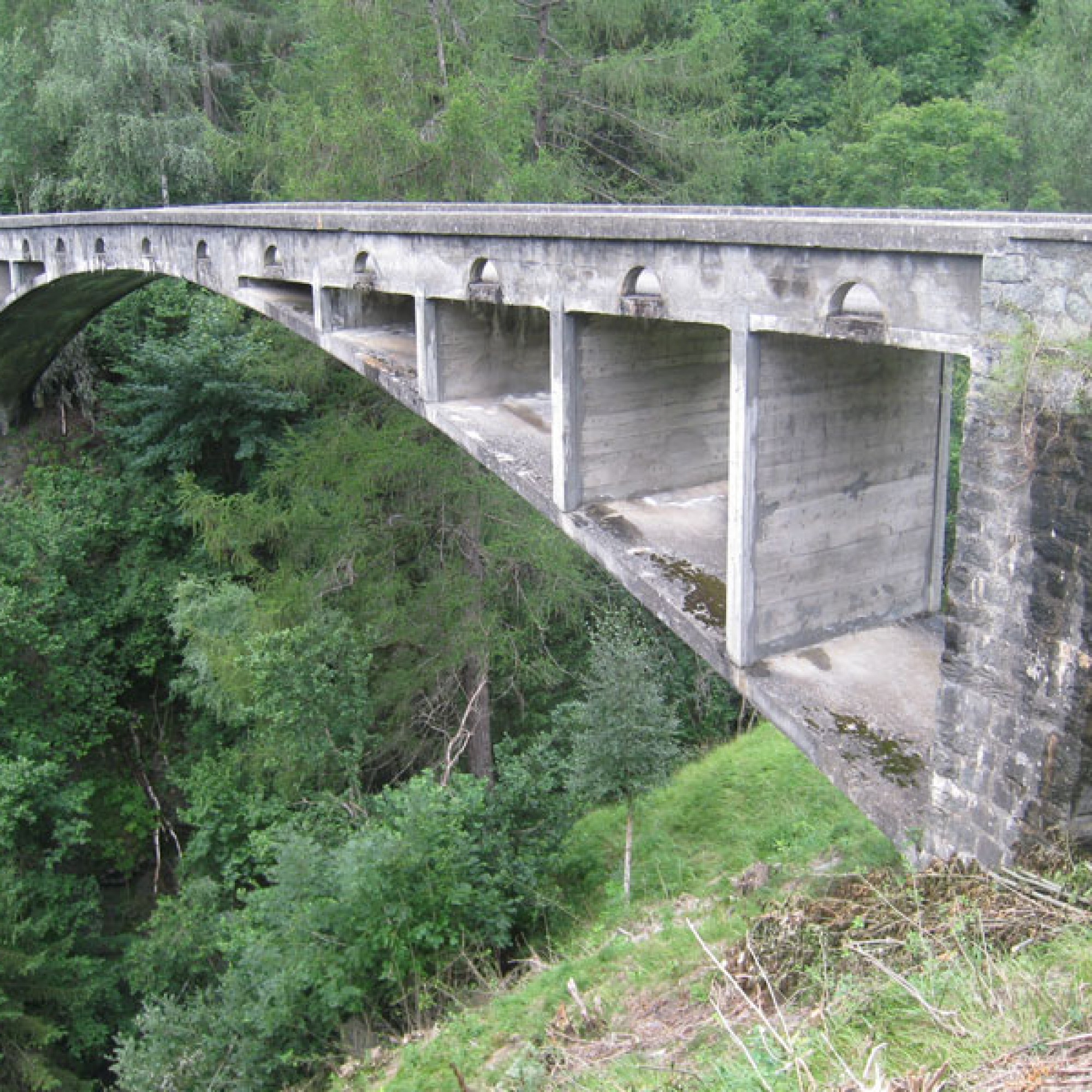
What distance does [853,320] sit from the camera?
577cm

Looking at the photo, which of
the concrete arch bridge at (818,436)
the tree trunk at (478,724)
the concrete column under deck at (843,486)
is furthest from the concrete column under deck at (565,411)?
the tree trunk at (478,724)

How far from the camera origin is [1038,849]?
5.04 metres

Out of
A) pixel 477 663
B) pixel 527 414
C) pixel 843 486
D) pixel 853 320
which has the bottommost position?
pixel 477 663

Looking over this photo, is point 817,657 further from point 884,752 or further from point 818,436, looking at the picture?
point 818,436

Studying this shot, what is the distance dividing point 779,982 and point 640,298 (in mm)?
4299

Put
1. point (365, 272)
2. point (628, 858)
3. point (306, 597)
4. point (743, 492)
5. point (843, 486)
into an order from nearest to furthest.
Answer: point (743, 492) → point (843, 486) → point (628, 858) → point (365, 272) → point (306, 597)

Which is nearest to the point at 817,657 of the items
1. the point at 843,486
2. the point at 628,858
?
the point at 843,486

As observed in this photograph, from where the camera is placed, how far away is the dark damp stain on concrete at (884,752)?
5977 mm

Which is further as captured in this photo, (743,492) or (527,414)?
(527,414)

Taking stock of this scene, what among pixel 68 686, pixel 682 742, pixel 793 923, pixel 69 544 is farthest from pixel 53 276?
pixel 793 923

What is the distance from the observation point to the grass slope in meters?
3.81

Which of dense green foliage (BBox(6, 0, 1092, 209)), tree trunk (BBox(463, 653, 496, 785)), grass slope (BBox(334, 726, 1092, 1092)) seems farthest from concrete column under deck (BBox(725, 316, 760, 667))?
dense green foliage (BBox(6, 0, 1092, 209))

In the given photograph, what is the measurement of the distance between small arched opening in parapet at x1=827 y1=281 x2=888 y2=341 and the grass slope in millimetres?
2700

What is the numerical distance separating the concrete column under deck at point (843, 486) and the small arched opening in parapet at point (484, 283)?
10.1 feet
